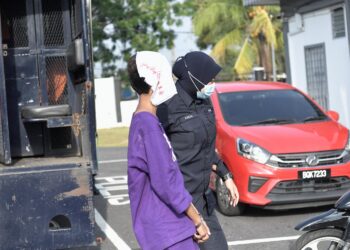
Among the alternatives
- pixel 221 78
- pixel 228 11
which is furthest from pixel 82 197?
pixel 221 78

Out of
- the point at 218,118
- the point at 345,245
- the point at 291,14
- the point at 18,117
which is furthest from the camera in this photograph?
the point at 291,14

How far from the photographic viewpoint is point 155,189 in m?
3.29

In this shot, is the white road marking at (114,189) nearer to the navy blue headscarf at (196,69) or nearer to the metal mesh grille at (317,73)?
the metal mesh grille at (317,73)

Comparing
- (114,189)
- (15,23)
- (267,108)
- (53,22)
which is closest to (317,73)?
(114,189)

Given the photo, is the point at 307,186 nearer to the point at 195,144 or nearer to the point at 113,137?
the point at 195,144

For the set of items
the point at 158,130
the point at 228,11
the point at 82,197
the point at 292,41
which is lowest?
the point at 82,197

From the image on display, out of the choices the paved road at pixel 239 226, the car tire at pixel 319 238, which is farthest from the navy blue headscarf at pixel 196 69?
the paved road at pixel 239 226

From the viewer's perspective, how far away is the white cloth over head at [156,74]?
3369mm

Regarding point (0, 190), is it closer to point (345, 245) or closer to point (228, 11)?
point (345, 245)

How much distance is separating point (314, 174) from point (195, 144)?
3849mm

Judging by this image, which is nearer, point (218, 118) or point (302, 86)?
point (218, 118)

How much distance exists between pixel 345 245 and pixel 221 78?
30.5 m

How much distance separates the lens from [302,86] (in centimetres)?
1603

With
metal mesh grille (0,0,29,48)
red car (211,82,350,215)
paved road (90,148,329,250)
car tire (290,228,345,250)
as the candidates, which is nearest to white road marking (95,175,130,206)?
paved road (90,148,329,250)
